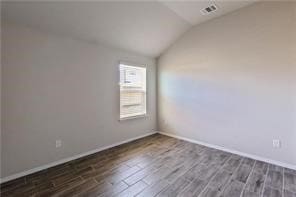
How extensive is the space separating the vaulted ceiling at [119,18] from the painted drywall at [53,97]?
20cm

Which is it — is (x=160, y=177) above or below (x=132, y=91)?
below

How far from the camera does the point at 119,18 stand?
2678 mm

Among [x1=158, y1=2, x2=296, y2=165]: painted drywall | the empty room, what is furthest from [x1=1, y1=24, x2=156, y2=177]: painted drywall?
[x1=158, y1=2, x2=296, y2=165]: painted drywall

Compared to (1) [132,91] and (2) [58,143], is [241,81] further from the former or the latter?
(2) [58,143]

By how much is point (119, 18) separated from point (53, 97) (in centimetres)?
181

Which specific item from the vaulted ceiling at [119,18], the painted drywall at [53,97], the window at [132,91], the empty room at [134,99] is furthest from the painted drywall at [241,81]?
the painted drywall at [53,97]

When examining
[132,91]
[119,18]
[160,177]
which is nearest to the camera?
[160,177]

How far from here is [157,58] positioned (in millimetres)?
4414

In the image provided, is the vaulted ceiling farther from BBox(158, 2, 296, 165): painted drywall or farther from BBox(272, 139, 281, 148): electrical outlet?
BBox(272, 139, 281, 148): electrical outlet

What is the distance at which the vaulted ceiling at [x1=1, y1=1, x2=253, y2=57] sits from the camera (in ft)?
6.92

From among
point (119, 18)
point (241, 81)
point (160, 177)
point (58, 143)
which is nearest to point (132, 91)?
point (119, 18)

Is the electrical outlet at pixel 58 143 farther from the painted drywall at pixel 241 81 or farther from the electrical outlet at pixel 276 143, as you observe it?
the electrical outlet at pixel 276 143

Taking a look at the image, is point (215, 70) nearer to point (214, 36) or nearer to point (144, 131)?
point (214, 36)

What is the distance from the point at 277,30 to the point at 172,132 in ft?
10.1
